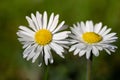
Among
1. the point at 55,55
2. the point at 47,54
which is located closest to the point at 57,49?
the point at 47,54

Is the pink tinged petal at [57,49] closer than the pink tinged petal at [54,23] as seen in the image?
Yes

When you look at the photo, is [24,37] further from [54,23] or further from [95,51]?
[95,51]

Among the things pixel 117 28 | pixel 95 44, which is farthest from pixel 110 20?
pixel 95 44

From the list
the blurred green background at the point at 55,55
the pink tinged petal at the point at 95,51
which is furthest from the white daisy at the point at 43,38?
the blurred green background at the point at 55,55

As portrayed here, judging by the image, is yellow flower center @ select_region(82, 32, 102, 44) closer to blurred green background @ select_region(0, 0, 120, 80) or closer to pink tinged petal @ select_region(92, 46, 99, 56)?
pink tinged petal @ select_region(92, 46, 99, 56)

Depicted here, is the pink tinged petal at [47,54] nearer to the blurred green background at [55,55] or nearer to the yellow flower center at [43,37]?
the yellow flower center at [43,37]

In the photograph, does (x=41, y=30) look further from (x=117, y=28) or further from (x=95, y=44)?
(x=117, y=28)
